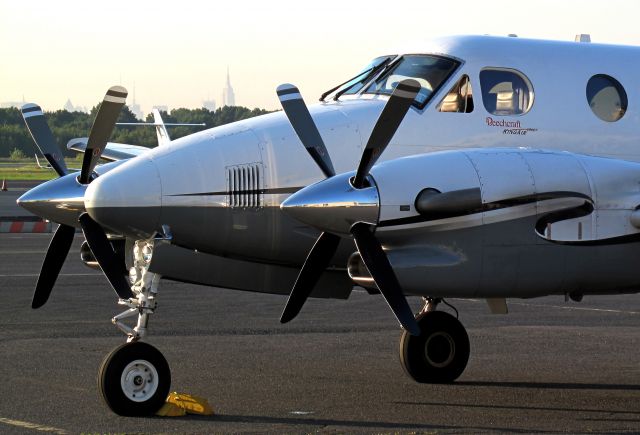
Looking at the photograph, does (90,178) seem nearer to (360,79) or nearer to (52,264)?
(52,264)

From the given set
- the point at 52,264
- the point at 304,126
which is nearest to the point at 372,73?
the point at 304,126

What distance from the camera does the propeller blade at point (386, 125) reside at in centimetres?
1041

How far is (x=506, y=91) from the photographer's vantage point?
12.3 meters

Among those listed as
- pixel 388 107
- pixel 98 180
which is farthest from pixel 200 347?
pixel 388 107

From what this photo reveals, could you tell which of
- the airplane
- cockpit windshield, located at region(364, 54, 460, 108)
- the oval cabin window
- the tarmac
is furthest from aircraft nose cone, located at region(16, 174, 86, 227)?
the oval cabin window

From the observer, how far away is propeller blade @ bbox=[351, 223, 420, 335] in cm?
1043

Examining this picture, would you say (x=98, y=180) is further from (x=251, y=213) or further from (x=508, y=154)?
(x=508, y=154)

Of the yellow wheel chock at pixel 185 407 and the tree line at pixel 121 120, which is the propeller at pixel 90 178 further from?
the tree line at pixel 121 120

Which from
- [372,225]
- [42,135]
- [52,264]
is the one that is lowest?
[52,264]

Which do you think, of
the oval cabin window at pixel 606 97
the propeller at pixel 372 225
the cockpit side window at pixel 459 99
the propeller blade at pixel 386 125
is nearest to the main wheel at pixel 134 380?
the propeller at pixel 372 225

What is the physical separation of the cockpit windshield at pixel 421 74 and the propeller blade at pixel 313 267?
1867 mm

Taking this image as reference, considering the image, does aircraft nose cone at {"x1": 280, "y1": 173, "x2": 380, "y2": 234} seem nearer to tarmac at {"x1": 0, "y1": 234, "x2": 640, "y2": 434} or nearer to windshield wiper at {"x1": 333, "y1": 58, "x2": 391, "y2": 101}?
tarmac at {"x1": 0, "y1": 234, "x2": 640, "y2": 434}

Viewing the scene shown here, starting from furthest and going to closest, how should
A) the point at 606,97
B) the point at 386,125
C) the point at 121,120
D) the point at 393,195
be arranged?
the point at 121,120 < the point at 606,97 < the point at 386,125 < the point at 393,195

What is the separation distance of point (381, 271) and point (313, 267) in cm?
86
